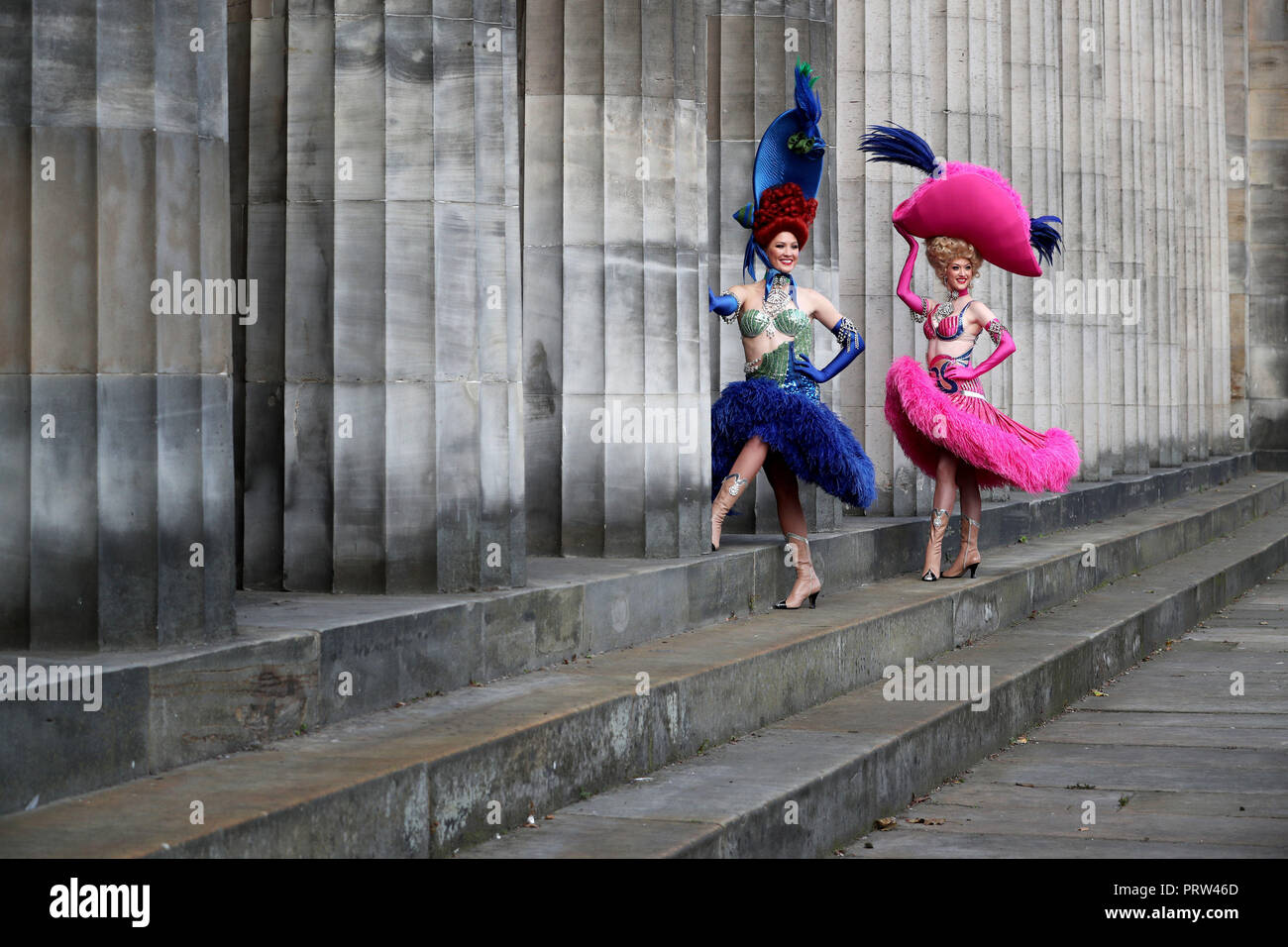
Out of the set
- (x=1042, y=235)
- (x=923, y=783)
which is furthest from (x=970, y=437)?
(x=923, y=783)

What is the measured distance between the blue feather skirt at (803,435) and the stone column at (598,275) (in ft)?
1.45

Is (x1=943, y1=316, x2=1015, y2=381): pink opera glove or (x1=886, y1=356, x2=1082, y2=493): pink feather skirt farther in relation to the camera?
(x1=943, y1=316, x2=1015, y2=381): pink opera glove

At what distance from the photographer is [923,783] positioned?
28.3ft

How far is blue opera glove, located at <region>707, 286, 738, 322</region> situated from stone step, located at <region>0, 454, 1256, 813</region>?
134 cm

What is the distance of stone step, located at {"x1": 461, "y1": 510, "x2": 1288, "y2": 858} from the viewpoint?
21.4 ft

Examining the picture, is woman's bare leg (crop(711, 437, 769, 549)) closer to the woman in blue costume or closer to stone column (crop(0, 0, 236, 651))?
the woman in blue costume

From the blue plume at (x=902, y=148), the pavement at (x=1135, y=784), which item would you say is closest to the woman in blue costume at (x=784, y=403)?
the pavement at (x=1135, y=784)

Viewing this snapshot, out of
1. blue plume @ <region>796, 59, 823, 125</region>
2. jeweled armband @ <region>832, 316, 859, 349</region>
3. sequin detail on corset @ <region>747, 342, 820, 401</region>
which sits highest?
blue plume @ <region>796, 59, 823, 125</region>

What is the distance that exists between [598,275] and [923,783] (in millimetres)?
3421

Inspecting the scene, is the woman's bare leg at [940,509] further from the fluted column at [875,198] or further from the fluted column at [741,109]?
the fluted column at [875,198]

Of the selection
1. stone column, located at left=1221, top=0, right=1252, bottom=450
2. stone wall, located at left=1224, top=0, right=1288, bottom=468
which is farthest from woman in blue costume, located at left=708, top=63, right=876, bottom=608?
stone wall, located at left=1224, top=0, right=1288, bottom=468

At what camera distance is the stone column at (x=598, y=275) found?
10422 millimetres

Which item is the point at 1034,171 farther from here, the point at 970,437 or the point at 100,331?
the point at 100,331

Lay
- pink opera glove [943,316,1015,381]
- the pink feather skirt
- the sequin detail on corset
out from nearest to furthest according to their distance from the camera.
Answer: the sequin detail on corset < the pink feather skirt < pink opera glove [943,316,1015,381]
